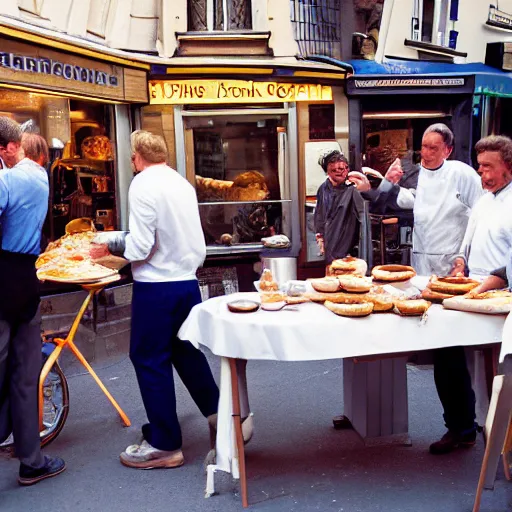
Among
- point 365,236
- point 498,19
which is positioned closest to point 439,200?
point 365,236

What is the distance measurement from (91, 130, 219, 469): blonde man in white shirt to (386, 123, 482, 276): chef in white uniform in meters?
2.04

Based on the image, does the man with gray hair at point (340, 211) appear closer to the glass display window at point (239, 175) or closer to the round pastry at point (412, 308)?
the glass display window at point (239, 175)

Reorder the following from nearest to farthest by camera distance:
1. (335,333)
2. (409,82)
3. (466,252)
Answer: (335,333) < (466,252) < (409,82)

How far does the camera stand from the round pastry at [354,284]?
4094 mm

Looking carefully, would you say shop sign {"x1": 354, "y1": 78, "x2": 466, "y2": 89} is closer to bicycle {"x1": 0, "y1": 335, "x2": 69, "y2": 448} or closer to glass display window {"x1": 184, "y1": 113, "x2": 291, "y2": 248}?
glass display window {"x1": 184, "y1": 113, "x2": 291, "y2": 248}

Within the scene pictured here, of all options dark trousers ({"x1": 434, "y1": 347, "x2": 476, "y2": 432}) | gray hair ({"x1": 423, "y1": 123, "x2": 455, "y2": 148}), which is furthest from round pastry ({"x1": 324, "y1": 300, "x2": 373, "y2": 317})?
gray hair ({"x1": 423, "y1": 123, "x2": 455, "y2": 148})

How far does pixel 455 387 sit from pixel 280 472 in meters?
1.23

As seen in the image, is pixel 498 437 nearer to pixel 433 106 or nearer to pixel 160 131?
pixel 160 131

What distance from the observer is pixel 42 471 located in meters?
4.43

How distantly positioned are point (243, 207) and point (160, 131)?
1.47 meters

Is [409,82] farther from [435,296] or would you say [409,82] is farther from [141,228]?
[141,228]

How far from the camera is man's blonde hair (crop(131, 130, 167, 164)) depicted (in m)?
4.54

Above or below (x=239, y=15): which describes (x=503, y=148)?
below

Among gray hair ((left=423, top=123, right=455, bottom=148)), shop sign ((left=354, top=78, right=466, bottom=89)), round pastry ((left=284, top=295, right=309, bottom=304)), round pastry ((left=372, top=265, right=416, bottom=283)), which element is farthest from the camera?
shop sign ((left=354, top=78, right=466, bottom=89))
